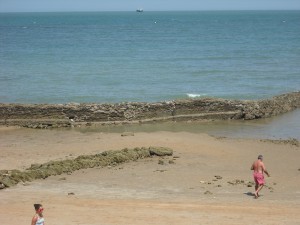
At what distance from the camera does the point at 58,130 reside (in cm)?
2441

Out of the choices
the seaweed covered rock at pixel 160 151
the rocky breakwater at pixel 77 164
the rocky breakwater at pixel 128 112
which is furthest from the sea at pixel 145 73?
the rocky breakwater at pixel 77 164

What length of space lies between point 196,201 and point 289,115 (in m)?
15.0

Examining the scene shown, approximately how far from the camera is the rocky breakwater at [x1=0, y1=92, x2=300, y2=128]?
2534 centimetres

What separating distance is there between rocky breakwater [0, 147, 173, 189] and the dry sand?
0.28 metres

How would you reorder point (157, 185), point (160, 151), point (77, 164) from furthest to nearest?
point (160, 151) < point (77, 164) < point (157, 185)

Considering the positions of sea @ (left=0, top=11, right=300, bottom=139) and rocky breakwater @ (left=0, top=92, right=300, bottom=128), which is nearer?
rocky breakwater @ (left=0, top=92, right=300, bottom=128)

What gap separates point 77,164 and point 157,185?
3018 mm

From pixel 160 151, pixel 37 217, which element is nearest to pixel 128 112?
pixel 160 151

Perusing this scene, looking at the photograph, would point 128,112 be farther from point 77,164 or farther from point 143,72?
point 143,72

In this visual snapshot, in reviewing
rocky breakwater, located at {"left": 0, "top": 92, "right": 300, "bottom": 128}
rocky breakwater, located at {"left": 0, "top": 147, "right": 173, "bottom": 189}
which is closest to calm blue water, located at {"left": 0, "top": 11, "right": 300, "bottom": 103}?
rocky breakwater, located at {"left": 0, "top": 92, "right": 300, "bottom": 128}

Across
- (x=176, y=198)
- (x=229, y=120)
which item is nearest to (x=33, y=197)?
(x=176, y=198)

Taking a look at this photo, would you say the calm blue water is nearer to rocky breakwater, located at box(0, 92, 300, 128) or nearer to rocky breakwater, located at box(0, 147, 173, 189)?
rocky breakwater, located at box(0, 92, 300, 128)

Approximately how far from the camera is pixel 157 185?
52.5 feet

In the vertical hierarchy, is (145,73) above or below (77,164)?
above
